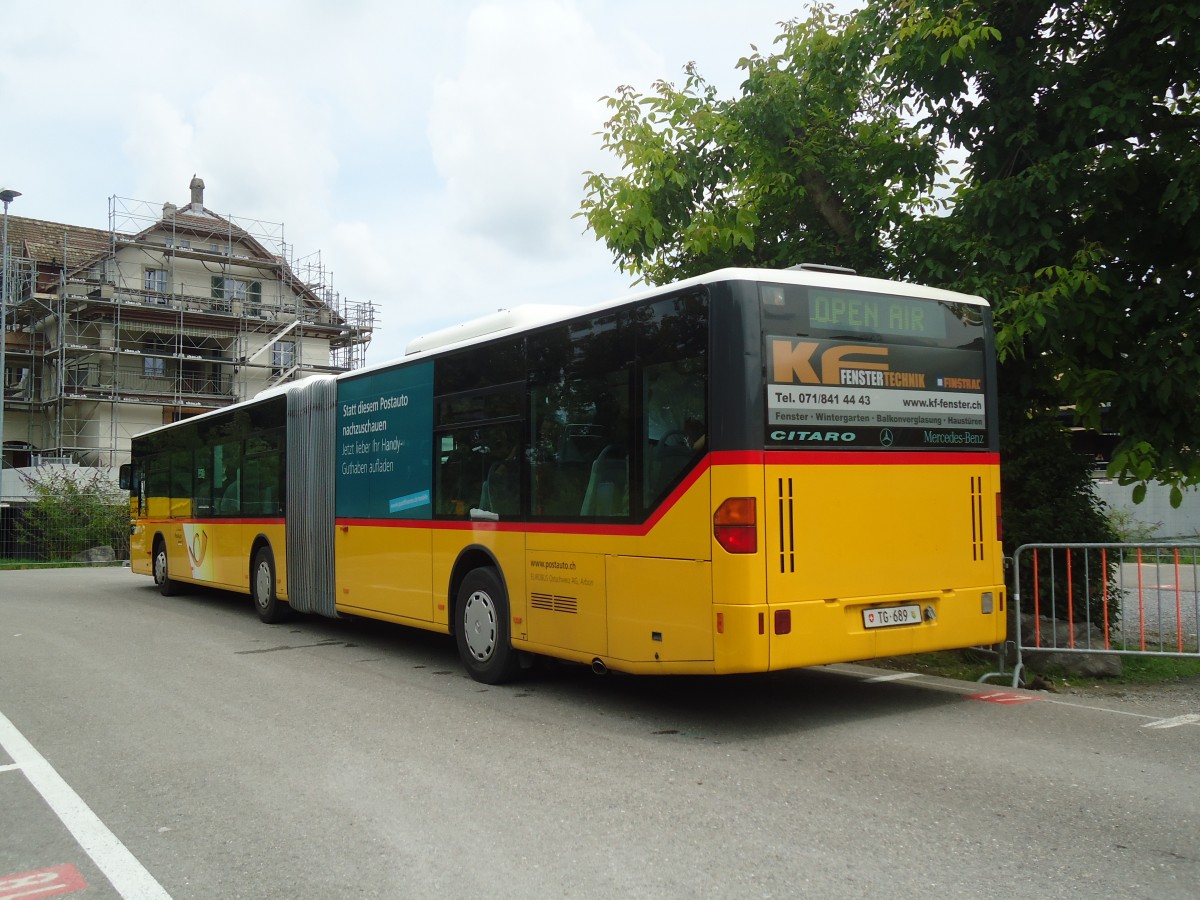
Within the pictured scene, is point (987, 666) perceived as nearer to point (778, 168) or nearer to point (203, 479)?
point (778, 168)

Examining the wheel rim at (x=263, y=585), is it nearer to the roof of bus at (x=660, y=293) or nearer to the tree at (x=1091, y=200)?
the roof of bus at (x=660, y=293)

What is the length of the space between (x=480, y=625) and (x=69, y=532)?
2780 cm

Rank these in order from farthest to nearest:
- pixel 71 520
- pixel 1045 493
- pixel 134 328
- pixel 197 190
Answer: pixel 197 190 < pixel 134 328 < pixel 71 520 < pixel 1045 493

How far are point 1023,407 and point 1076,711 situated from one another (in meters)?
3.54

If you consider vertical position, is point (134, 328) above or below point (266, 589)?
above

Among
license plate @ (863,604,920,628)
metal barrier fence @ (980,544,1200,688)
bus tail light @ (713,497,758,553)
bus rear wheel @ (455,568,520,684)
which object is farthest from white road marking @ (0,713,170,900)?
metal barrier fence @ (980,544,1200,688)

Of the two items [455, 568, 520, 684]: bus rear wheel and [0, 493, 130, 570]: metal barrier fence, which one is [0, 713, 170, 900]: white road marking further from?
[0, 493, 130, 570]: metal barrier fence

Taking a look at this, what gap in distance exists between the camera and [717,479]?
6566 millimetres

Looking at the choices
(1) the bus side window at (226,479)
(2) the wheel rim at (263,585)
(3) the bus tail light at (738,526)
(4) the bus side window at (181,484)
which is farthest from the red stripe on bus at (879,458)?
(4) the bus side window at (181,484)

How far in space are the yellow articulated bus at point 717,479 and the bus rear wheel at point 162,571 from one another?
34.2 ft

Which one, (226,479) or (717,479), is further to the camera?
(226,479)

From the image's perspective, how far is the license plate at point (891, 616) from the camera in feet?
23.0

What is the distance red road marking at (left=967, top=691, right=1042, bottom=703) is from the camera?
773cm

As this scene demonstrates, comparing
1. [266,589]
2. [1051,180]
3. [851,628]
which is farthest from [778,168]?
[266,589]
